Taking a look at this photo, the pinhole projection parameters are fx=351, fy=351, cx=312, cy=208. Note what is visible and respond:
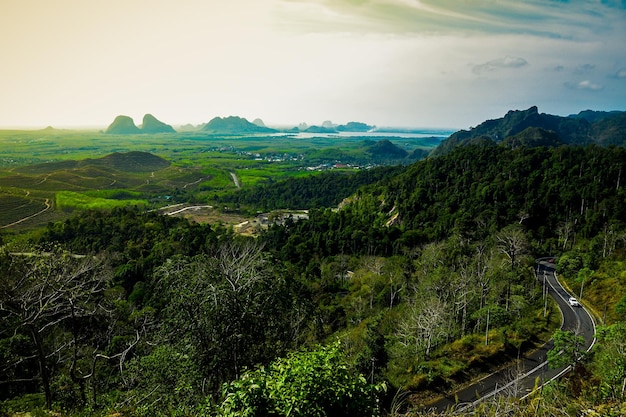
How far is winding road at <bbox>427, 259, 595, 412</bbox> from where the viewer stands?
1201 centimetres

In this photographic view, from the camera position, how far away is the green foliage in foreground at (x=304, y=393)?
4090 millimetres

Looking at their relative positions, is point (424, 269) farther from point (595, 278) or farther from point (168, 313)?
point (168, 313)

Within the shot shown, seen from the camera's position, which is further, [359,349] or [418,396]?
[359,349]

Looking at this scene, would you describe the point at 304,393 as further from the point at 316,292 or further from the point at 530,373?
the point at 316,292

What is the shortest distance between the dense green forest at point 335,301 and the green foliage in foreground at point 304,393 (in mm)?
24

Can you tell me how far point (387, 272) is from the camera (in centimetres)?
3108

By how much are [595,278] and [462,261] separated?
9.41 meters

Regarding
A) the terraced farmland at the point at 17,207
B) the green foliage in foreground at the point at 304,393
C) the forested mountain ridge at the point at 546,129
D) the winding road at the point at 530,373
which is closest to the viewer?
the green foliage in foreground at the point at 304,393

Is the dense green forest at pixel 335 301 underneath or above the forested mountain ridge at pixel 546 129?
underneath

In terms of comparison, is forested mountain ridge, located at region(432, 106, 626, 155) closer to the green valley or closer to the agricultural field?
the agricultural field

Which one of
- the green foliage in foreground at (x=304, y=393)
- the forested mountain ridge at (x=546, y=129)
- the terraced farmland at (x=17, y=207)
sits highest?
the forested mountain ridge at (x=546, y=129)

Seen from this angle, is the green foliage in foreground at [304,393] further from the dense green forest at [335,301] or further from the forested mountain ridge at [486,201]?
the forested mountain ridge at [486,201]

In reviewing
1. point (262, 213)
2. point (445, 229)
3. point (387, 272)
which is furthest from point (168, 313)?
point (262, 213)

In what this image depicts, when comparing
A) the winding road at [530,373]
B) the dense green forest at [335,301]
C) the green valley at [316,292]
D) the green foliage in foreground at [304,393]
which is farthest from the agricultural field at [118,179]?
the green foliage in foreground at [304,393]
